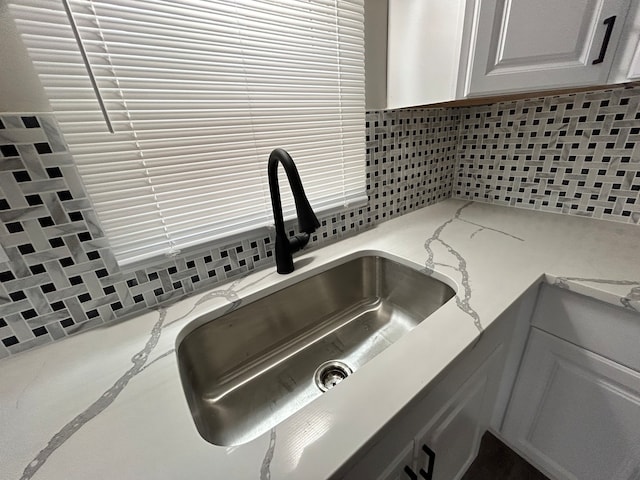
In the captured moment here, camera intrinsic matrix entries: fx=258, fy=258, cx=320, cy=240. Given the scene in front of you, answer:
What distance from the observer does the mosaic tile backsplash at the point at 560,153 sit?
0.92m

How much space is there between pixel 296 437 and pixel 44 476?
1.14 feet

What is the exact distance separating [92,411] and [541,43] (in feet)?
4.27

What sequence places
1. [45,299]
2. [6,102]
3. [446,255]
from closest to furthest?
1. [6,102]
2. [45,299]
3. [446,255]

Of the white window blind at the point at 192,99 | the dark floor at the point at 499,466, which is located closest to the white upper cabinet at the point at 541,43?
the white window blind at the point at 192,99

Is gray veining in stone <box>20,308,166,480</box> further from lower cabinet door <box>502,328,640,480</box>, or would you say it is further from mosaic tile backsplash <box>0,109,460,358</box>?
lower cabinet door <box>502,328,640,480</box>

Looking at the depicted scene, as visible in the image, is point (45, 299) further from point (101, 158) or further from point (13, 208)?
A: point (101, 158)

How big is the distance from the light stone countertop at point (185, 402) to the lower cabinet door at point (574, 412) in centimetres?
24

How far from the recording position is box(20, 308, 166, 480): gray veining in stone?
0.37 m

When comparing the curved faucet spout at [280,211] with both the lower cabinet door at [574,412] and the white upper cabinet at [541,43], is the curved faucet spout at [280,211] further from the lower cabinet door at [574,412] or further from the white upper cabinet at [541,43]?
the lower cabinet door at [574,412]

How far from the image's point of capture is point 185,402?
1.49 ft

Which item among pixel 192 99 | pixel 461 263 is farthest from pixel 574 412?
pixel 192 99

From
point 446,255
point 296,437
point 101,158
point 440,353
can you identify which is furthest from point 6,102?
point 446,255

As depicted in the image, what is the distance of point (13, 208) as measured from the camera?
51 centimetres

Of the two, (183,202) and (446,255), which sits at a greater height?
(183,202)
